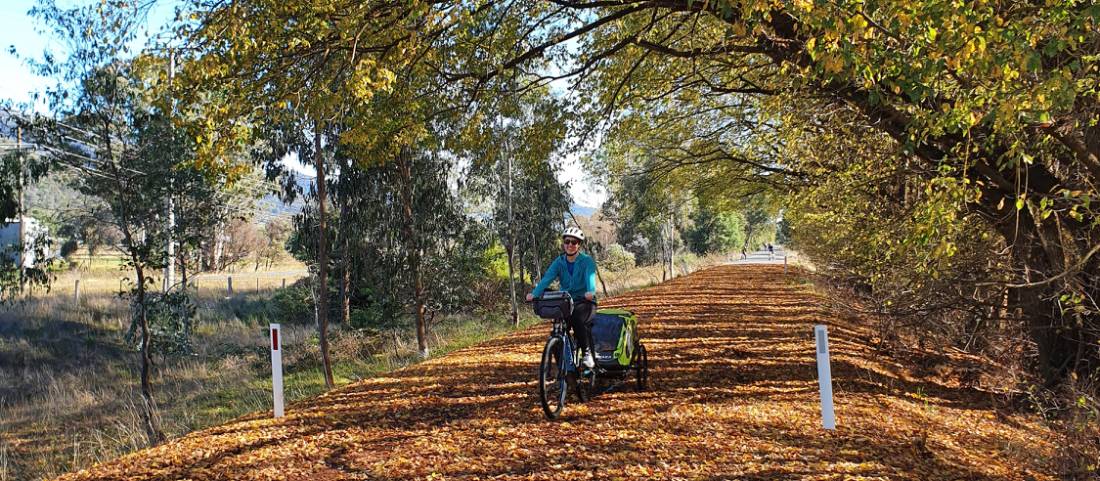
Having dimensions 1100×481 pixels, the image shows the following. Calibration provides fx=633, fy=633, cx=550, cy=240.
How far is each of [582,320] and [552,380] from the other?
0.67m

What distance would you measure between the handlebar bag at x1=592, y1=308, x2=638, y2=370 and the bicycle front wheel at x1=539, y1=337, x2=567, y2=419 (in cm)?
53

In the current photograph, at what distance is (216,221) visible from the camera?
70.2ft

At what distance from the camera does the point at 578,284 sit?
6.48 metres

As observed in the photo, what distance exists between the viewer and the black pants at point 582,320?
21.1 ft

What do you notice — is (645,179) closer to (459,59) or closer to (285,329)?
(459,59)

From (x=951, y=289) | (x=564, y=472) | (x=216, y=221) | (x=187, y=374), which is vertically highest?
(x=216, y=221)

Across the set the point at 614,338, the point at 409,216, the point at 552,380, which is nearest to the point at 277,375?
the point at 552,380

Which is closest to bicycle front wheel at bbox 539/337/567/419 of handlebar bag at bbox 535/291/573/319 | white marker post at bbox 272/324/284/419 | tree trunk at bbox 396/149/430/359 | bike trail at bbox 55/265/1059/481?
bike trail at bbox 55/265/1059/481

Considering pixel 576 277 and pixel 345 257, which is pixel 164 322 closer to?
pixel 345 257

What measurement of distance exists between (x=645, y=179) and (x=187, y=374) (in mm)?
14319

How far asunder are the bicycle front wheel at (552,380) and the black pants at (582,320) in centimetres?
23

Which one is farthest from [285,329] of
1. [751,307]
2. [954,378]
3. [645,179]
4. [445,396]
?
[954,378]

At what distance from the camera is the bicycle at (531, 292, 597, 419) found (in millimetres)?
6016

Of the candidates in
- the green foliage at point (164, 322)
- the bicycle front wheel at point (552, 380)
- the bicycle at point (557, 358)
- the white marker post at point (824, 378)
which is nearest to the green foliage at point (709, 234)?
the green foliage at point (164, 322)
